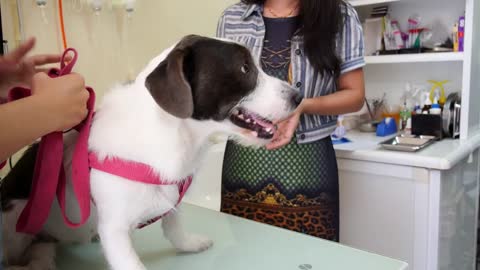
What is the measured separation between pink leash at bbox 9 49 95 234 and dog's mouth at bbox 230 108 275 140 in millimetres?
250

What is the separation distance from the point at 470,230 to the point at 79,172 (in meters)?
1.76

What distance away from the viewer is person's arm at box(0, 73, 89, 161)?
55cm

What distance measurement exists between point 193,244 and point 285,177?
16.6 inches

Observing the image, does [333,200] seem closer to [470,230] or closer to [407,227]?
Result: [407,227]

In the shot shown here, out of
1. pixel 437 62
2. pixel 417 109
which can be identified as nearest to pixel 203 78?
pixel 417 109

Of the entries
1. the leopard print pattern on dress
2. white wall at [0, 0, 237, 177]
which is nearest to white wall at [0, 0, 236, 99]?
white wall at [0, 0, 237, 177]

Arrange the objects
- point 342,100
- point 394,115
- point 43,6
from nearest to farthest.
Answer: point 342,100, point 43,6, point 394,115

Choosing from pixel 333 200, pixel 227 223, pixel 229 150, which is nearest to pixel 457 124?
pixel 333 200

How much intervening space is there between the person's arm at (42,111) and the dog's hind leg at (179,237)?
0.30 metres

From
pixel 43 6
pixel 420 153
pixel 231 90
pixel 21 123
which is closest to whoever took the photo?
pixel 21 123

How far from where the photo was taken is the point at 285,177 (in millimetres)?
1222

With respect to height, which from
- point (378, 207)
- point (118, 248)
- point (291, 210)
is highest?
point (118, 248)

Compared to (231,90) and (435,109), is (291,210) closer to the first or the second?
(231,90)

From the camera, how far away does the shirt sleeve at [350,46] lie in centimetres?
121
